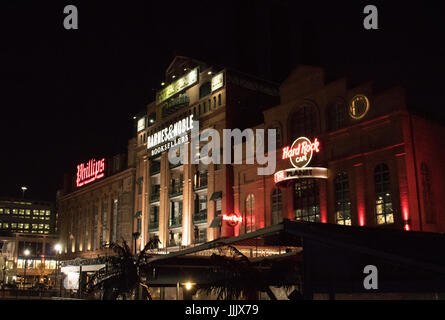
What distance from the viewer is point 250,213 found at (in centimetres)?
4569

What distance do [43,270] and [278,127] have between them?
83.1 meters

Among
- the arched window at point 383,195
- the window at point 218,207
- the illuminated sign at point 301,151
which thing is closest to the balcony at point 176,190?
the window at point 218,207

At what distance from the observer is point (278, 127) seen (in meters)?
43.7

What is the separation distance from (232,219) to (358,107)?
15.7m

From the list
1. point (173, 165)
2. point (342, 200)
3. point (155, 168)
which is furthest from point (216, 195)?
point (155, 168)

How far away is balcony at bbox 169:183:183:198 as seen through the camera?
5559 cm

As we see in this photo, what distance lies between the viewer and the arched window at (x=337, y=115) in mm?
38156

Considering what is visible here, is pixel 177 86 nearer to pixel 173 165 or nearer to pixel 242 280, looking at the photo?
pixel 173 165

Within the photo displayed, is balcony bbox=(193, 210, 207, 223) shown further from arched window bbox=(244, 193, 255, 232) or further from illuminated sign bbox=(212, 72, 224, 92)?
illuminated sign bbox=(212, 72, 224, 92)

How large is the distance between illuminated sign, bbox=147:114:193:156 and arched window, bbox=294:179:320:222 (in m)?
16.6

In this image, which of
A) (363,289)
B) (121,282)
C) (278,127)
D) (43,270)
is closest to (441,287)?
(363,289)

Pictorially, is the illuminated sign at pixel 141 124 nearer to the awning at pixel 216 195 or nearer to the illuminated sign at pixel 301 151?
the awning at pixel 216 195

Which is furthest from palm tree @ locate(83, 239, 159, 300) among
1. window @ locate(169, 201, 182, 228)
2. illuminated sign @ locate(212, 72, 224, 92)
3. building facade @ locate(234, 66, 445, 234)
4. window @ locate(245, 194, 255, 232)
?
window @ locate(169, 201, 182, 228)

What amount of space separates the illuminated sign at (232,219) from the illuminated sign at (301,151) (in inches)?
329
